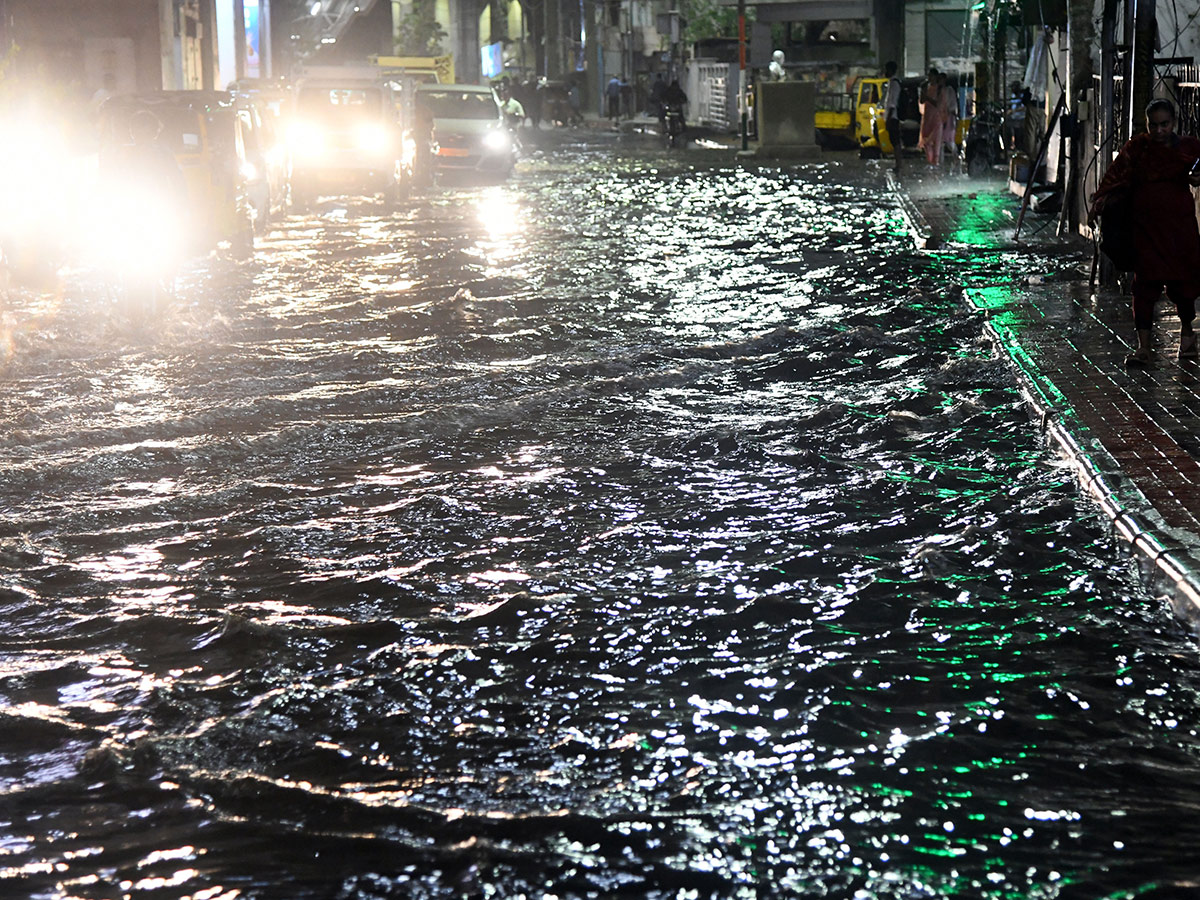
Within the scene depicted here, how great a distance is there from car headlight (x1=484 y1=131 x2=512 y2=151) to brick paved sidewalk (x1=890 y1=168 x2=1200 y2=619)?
17.4 meters

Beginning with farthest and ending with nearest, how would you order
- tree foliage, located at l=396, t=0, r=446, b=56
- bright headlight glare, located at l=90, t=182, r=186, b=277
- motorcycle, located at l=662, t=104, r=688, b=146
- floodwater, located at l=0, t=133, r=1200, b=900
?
tree foliage, located at l=396, t=0, r=446, b=56 → motorcycle, located at l=662, t=104, r=688, b=146 → bright headlight glare, located at l=90, t=182, r=186, b=277 → floodwater, located at l=0, t=133, r=1200, b=900

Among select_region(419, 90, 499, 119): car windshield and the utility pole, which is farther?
select_region(419, 90, 499, 119): car windshield

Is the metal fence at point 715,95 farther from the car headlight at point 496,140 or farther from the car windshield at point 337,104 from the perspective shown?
the car windshield at point 337,104

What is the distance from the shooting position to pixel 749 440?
369 inches

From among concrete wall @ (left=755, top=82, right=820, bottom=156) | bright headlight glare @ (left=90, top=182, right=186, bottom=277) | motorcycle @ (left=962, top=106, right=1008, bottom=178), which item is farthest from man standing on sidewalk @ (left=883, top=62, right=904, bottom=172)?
bright headlight glare @ (left=90, top=182, right=186, bottom=277)

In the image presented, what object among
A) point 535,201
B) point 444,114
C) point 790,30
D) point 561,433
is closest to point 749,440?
point 561,433

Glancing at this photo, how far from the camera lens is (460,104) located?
32.5 meters

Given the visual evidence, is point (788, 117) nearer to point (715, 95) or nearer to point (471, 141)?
point (471, 141)

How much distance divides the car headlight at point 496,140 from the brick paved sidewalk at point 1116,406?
17404 millimetres

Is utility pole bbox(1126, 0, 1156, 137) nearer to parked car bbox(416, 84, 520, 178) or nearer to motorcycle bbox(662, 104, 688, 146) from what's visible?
parked car bbox(416, 84, 520, 178)

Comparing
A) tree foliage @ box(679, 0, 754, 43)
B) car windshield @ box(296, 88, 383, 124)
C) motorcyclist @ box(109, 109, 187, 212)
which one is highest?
tree foliage @ box(679, 0, 754, 43)

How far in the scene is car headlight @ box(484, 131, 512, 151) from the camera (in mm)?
31172

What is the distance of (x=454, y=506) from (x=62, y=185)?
13377 mm

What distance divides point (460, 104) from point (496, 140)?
5.56 feet
